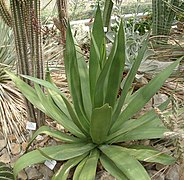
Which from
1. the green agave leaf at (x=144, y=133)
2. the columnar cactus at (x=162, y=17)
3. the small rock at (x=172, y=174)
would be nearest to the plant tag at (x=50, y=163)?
the green agave leaf at (x=144, y=133)

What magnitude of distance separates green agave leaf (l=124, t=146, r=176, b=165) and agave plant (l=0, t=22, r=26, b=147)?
0.81 meters

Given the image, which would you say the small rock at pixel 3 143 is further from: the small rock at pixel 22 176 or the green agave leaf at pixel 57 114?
the green agave leaf at pixel 57 114

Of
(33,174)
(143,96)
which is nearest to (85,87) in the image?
(143,96)

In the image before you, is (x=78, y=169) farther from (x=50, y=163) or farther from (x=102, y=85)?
(x=102, y=85)

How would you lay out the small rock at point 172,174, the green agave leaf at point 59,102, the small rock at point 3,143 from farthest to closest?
1. the small rock at point 3,143
2. the green agave leaf at point 59,102
3. the small rock at point 172,174

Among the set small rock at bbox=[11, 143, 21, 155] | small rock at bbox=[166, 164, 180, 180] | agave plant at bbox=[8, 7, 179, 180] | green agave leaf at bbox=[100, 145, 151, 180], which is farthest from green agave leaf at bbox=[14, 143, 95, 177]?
small rock at bbox=[11, 143, 21, 155]

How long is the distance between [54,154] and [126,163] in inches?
12.3

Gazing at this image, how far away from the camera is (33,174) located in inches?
76.8

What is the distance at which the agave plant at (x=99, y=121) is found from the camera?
1.64 meters

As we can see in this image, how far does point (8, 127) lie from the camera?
7.73ft

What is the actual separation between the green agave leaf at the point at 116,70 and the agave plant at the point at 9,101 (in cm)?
74

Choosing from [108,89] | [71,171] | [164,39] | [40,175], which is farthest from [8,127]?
[164,39]

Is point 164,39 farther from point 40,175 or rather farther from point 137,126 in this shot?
point 40,175

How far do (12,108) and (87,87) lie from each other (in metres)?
0.72
